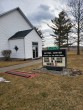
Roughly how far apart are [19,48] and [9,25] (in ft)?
12.9

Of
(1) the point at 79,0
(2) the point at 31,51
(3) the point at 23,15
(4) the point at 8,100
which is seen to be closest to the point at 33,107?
(4) the point at 8,100

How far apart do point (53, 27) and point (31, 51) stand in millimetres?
21759

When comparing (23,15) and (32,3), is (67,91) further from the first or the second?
(23,15)

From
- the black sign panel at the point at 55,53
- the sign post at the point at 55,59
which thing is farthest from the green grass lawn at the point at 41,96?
the black sign panel at the point at 55,53

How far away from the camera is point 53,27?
38.8 metres

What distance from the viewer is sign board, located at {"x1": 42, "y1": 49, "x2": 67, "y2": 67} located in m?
9.56

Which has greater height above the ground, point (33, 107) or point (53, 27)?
point (53, 27)

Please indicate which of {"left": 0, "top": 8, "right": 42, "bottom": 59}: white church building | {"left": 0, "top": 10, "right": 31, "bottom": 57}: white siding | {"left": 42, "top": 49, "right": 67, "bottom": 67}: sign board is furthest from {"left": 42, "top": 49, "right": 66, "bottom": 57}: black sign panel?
{"left": 0, "top": 10, "right": 31, "bottom": 57}: white siding

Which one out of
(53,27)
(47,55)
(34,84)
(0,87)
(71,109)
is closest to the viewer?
(71,109)

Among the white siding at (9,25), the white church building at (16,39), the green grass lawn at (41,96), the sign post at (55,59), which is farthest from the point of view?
the white siding at (9,25)

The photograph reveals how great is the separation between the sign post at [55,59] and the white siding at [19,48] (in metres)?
7.82

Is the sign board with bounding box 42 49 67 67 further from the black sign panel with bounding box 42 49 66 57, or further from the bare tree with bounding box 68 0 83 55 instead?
the bare tree with bounding box 68 0 83 55

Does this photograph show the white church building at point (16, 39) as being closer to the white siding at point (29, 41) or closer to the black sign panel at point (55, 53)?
the white siding at point (29, 41)

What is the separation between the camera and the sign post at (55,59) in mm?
9548
